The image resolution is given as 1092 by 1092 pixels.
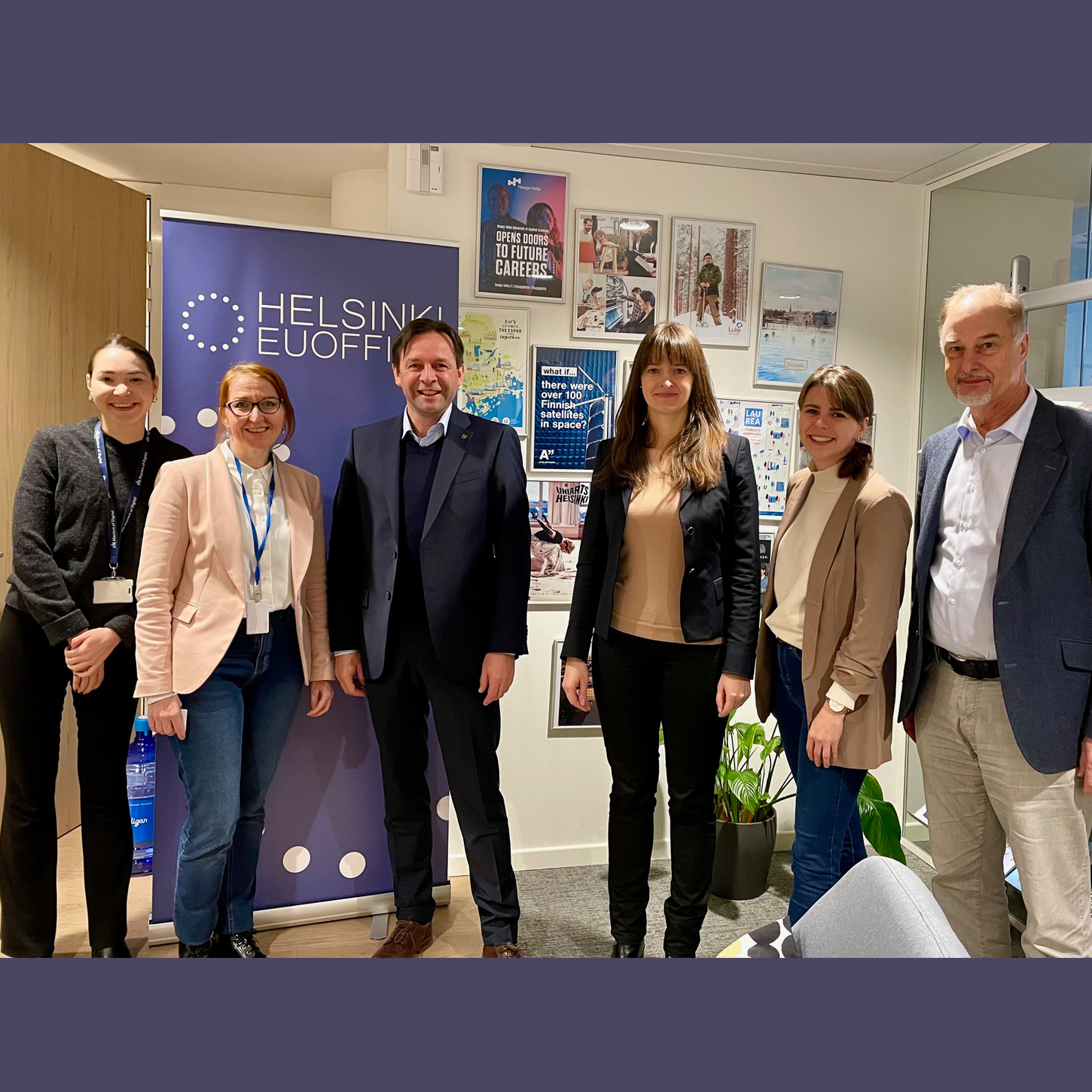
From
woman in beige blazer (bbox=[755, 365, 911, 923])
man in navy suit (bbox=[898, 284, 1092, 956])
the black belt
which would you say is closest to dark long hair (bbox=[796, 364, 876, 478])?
woman in beige blazer (bbox=[755, 365, 911, 923])

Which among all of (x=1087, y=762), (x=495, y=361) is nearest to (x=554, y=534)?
(x=495, y=361)

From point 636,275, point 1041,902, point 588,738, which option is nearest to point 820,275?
point 636,275

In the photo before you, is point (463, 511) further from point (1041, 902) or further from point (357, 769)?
point (1041, 902)

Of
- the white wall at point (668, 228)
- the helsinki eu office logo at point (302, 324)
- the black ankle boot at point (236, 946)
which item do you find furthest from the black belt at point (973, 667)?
the black ankle boot at point (236, 946)

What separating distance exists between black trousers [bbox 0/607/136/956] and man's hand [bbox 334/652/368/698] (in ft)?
1.73

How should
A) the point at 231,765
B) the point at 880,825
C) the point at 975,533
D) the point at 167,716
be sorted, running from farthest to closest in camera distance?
the point at 880,825, the point at 231,765, the point at 167,716, the point at 975,533

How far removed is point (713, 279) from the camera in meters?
3.14

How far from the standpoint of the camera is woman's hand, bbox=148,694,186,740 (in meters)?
2.05

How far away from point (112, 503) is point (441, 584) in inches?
34.2

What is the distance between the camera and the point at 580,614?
87.6 inches

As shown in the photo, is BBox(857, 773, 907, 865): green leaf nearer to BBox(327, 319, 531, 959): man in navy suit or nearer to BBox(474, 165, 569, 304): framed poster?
BBox(327, 319, 531, 959): man in navy suit

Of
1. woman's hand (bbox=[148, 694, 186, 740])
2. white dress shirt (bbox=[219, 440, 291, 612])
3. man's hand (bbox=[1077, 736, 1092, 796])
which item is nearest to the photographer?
man's hand (bbox=[1077, 736, 1092, 796])

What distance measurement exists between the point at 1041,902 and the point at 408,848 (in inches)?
63.2

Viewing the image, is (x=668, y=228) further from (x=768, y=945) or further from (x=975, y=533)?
(x=768, y=945)
